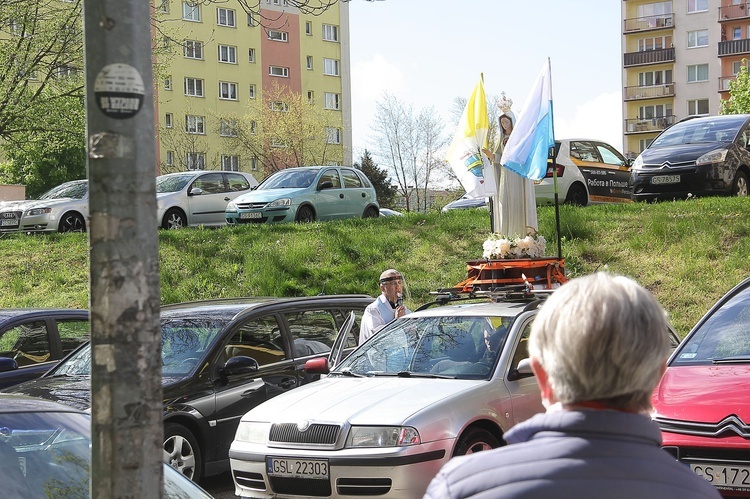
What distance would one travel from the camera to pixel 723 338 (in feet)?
24.2

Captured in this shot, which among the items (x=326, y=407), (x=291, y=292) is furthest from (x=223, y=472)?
(x=291, y=292)

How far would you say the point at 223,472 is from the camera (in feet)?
29.7

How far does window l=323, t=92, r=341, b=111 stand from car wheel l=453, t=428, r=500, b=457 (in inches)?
2694

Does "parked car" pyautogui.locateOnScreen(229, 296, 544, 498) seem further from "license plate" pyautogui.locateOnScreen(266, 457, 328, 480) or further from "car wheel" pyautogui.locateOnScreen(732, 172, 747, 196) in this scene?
"car wheel" pyautogui.locateOnScreen(732, 172, 747, 196)

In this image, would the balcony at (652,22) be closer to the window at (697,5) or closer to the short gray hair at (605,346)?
A: the window at (697,5)

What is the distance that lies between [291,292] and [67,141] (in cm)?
1161

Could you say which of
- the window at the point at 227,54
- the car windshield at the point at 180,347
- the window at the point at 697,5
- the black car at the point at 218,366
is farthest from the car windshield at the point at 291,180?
the window at the point at 697,5

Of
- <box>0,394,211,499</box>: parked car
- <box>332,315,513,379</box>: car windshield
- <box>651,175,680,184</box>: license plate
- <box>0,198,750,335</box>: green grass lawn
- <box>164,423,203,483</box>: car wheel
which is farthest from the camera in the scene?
<box>651,175,680,184</box>: license plate

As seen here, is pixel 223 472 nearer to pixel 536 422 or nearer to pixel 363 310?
pixel 363 310

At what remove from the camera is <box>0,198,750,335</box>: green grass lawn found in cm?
1574

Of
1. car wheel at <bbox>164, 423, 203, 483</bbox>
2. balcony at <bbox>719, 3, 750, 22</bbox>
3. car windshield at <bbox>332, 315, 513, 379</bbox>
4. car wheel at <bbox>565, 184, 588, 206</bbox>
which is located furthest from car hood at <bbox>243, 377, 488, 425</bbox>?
Result: balcony at <bbox>719, 3, 750, 22</bbox>

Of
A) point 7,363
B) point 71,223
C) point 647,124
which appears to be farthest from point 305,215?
point 647,124

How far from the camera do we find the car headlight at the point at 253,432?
24.6ft

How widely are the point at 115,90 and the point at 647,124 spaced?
86.8 m
